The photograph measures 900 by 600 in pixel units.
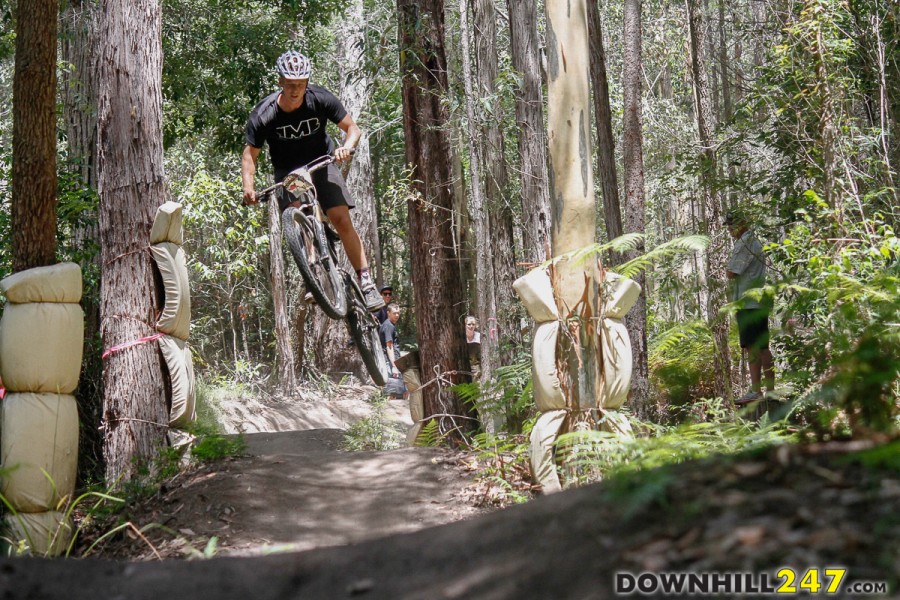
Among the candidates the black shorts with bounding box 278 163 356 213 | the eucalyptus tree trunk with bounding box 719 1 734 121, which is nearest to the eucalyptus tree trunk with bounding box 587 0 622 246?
the eucalyptus tree trunk with bounding box 719 1 734 121

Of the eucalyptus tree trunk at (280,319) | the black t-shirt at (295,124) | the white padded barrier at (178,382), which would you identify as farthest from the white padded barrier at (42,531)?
the eucalyptus tree trunk at (280,319)

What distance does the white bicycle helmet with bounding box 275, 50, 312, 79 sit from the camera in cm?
772

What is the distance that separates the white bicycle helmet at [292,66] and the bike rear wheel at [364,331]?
1.94 metres

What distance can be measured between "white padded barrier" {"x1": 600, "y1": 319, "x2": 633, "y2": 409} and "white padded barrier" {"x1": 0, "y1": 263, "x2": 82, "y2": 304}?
376cm

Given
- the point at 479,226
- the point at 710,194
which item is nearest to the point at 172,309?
the point at 479,226

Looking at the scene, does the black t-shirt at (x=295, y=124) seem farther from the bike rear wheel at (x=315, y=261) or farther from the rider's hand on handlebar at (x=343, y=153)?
the bike rear wheel at (x=315, y=261)

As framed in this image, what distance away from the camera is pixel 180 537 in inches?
210

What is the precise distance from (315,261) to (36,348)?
2.65 m

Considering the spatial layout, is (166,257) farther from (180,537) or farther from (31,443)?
(180,537)

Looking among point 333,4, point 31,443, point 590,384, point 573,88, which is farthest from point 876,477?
point 333,4

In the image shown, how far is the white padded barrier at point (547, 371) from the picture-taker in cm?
568

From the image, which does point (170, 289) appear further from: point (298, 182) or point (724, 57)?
point (724, 57)

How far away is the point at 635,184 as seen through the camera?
12211 mm

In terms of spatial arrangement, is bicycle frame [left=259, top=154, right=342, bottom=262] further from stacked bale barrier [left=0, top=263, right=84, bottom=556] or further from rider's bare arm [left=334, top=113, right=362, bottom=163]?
stacked bale barrier [left=0, top=263, right=84, bottom=556]
